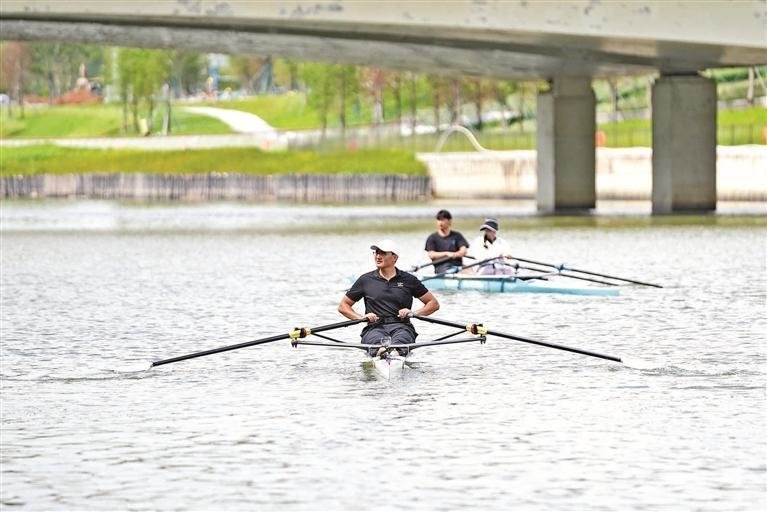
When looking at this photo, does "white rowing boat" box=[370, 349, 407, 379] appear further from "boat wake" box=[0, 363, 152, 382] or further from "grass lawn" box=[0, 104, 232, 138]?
"grass lawn" box=[0, 104, 232, 138]

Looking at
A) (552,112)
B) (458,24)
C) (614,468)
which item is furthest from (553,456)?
(552,112)

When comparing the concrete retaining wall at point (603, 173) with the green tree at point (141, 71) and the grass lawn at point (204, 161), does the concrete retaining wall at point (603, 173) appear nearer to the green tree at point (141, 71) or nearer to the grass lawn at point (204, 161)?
the grass lawn at point (204, 161)

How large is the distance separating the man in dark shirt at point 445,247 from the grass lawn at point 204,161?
7021 centimetres

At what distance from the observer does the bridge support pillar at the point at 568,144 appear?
75.1 meters

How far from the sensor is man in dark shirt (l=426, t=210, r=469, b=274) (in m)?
36.1

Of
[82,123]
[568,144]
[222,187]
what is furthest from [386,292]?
[82,123]

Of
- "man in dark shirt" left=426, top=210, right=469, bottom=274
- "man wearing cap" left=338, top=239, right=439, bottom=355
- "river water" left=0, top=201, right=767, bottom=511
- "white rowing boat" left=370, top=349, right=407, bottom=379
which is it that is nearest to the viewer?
"river water" left=0, top=201, right=767, bottom=511

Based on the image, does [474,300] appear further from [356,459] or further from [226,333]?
[356,459]

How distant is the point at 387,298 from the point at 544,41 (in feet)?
119

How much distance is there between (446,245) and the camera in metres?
36.4

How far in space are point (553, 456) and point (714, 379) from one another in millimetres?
5838

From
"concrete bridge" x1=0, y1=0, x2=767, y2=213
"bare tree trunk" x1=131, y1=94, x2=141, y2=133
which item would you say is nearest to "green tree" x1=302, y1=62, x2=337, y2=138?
"bare tree trunk" x1=131, y1=94, x2=141, y2=133

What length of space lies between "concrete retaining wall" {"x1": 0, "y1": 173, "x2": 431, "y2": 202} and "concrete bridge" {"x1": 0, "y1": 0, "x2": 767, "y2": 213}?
88.2ft

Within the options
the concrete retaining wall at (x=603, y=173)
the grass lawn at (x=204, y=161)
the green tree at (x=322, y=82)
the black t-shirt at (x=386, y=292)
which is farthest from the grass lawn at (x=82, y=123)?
the black t-shirt at (x=386, y=292)
